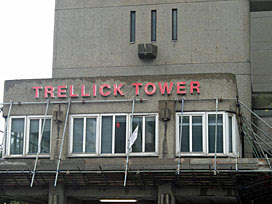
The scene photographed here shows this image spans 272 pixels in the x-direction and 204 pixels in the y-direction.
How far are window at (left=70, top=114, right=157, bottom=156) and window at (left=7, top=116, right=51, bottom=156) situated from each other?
1.22m

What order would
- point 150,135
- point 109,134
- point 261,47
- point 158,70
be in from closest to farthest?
1. point 150,135
2. point 109,134
3. point 158,70
4. point 261,47

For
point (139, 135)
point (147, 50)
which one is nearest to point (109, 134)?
point (139, 135)

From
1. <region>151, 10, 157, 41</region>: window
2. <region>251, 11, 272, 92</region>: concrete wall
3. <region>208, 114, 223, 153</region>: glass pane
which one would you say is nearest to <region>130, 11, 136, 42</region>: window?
<region>151, 10, 157, 41</region>: window

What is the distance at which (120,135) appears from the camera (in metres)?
25.3

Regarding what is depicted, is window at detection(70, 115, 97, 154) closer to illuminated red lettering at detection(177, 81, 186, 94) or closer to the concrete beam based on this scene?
illuminated red lettering at detection(177, 81, 186, 94)

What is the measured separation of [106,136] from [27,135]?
358 centimetres

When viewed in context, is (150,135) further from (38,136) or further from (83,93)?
(38,136)

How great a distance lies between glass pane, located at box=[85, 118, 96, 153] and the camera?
25.5m

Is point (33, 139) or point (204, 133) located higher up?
point (204, 133)

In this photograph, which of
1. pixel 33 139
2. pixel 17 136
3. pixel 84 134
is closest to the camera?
pixel 84 134

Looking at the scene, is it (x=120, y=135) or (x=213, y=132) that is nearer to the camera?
(x=213, y=132)

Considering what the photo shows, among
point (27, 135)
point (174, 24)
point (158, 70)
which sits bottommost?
point (27, 135)

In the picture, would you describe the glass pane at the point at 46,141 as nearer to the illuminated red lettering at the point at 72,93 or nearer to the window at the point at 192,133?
the illuminated red lettering at the point at 72,93

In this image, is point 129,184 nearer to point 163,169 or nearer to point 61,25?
point 163,169
